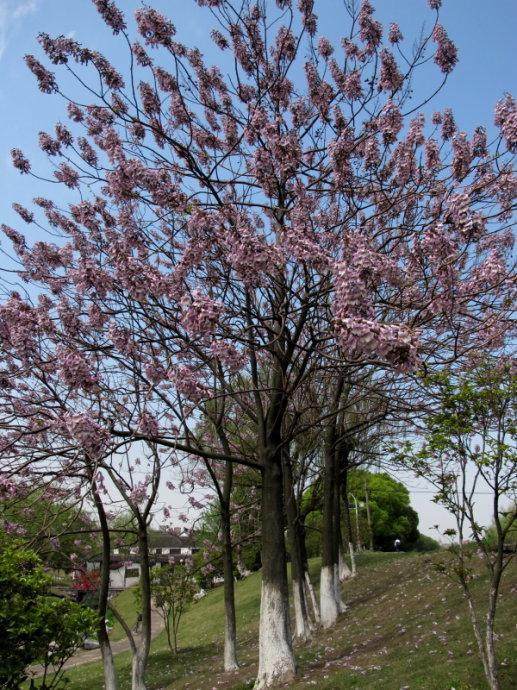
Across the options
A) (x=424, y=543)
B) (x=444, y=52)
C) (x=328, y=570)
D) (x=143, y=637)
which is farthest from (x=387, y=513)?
(x=444, y=52)

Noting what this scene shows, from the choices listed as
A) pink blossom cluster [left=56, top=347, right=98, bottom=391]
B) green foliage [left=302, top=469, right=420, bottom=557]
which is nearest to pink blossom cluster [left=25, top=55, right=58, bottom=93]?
pink blossom cluster [left=56, top=347, right=98, bottom=391]

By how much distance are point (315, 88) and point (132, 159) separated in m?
3.81

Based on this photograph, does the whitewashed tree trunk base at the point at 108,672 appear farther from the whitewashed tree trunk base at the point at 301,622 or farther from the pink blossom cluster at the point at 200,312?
the pink blossom cluster at the point at 200,312

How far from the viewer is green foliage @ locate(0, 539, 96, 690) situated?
7.27m

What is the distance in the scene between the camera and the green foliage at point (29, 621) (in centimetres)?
727

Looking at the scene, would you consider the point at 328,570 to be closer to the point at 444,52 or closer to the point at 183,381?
the point at 183,381

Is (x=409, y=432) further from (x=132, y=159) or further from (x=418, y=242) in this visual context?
(x=132, y=159)

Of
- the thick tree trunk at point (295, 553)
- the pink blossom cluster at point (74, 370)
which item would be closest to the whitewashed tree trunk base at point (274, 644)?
the pink blossom cluster at point (74, 370)

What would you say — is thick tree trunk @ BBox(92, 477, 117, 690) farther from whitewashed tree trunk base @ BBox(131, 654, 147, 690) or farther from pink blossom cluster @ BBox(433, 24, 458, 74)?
pink blossom cluster @ BBox(433, 24, 458, 74)

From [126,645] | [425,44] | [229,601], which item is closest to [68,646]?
[229,601]

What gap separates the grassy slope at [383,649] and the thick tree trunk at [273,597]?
1.53ft

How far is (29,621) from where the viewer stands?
7.41m

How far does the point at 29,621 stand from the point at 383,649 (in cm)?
681

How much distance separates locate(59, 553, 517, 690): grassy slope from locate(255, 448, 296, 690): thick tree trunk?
0.47 meters
